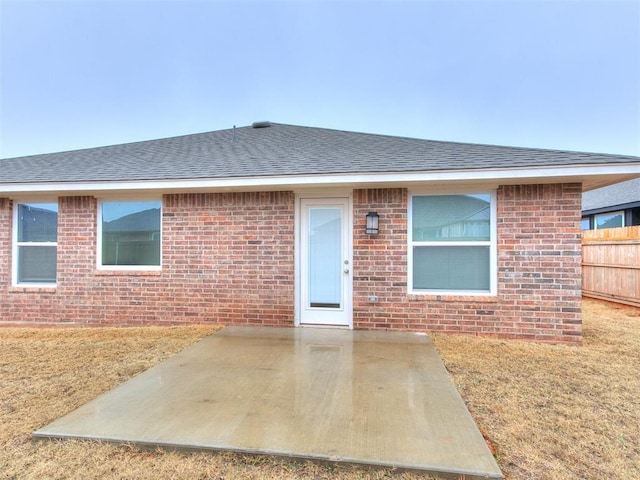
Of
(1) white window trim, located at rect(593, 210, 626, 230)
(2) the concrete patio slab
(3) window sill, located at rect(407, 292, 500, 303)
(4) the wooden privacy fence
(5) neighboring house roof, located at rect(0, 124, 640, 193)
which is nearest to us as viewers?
(2) the concrete patio slab

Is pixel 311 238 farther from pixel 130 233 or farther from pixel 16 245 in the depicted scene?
pixel 16 245

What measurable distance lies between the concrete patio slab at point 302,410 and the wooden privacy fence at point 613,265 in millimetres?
7722

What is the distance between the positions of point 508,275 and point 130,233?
702 cm

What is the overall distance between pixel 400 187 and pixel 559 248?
8.86ft

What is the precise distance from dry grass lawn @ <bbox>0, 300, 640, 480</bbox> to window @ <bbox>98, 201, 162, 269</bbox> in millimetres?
1413

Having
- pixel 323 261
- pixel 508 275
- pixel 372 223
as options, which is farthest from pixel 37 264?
pixel 508 275

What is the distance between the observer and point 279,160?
21.2 ft

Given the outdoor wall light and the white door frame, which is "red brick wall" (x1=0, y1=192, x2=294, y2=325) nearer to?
the white door frame

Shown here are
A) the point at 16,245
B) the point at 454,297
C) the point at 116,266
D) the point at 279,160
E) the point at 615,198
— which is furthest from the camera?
the point at 615,198

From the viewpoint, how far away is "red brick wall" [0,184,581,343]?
5.46 m

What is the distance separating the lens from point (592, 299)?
10359mm

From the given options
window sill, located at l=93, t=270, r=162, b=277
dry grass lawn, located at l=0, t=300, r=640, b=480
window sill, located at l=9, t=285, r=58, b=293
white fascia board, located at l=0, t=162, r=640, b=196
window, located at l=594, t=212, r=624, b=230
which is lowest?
dry grass lawn, located at l=0, t=300, r=640, b=480

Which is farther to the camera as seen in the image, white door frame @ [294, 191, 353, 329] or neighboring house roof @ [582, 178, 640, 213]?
neighboring house roof @ [582, 178, 640, 213]

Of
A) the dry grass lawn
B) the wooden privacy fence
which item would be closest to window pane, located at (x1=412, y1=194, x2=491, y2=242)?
the dry grass lawn
